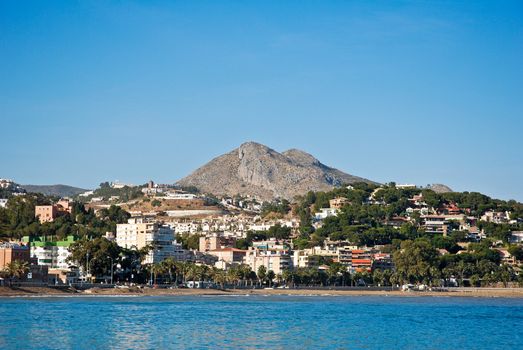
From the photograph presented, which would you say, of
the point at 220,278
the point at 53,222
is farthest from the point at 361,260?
the point at 53,222

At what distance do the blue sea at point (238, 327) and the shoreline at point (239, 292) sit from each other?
1361cm

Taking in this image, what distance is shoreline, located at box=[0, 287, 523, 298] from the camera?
3895 inches

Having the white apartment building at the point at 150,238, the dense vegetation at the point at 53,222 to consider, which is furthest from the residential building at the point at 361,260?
the dense vegetation at the point at 53,222

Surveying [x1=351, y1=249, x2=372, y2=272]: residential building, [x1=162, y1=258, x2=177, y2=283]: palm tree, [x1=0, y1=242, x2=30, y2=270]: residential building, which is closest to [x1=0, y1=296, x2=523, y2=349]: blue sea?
[x1=0, y1=242, x2=30, y2=270]: residential building

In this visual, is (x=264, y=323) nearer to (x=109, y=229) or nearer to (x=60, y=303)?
(x=60, y=303)

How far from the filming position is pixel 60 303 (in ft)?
279

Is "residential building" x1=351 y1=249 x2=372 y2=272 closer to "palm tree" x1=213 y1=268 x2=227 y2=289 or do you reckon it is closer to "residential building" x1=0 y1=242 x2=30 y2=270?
"palm tree" x1=213 y1=268 x2=227 y2=289

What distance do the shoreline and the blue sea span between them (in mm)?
13611

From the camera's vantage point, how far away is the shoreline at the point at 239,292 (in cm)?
9894

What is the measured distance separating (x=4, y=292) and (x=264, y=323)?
38708 mm

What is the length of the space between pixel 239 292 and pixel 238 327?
67.0 meters

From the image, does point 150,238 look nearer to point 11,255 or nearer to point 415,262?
point 415,262

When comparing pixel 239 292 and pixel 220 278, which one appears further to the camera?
pixel 220 278

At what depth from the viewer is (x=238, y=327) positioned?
5981 cm
